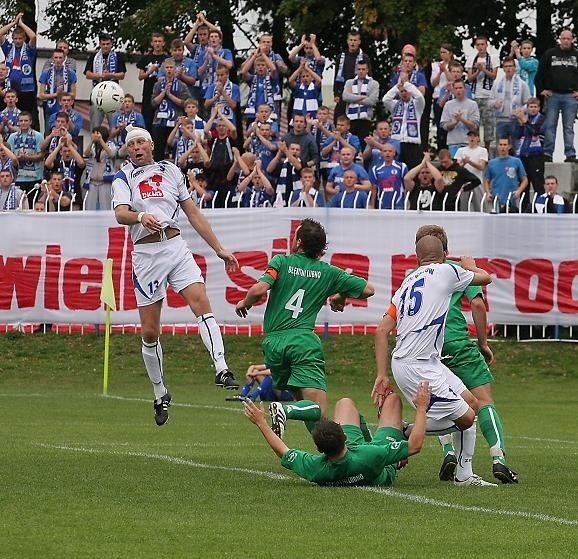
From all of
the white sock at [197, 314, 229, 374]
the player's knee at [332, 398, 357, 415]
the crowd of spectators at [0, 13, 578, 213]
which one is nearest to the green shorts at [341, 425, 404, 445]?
the player's knee at [332, 398, 357, 415]

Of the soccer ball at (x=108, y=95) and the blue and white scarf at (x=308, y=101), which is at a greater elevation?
the blue and white scarf at (x=308, y=101)

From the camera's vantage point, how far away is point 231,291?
2264cm

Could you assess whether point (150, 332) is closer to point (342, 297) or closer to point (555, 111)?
point (342, 297)

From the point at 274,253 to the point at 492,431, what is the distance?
1200cm

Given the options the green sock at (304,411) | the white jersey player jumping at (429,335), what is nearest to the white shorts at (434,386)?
the white jersey player jumping at (429,335)

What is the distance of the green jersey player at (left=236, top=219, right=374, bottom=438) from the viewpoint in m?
11.4

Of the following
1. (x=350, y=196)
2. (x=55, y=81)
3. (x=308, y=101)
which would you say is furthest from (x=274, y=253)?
(x=55, y=81)

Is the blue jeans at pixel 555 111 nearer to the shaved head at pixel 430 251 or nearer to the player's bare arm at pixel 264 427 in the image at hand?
the shaved head at pixel 430 251

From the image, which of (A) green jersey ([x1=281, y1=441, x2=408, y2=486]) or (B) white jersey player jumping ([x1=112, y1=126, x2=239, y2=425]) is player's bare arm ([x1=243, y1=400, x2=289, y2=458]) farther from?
(B) white jersey player jumping ([x1=112, y1=126, x2=239, y2=425])

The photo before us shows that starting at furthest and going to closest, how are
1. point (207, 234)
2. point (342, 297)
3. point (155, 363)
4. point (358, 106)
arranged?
point (358, 106)
point (155, 363)
point (207, 234)
point (342, 297)

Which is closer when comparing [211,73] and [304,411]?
[304,411]

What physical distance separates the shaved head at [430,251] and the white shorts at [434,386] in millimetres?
704

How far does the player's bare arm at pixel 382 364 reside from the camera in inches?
400

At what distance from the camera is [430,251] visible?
1049 cm
